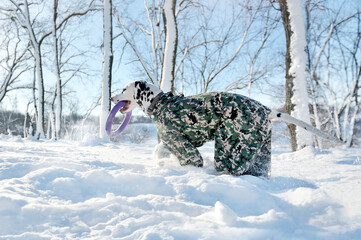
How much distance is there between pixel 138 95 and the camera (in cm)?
283

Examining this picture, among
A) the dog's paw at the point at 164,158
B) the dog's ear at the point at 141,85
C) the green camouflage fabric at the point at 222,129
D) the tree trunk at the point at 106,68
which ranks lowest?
the dog's paw at the point at 164,158

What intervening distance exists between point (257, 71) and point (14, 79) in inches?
665

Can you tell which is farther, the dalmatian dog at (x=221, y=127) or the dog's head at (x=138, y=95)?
the dog's head at (x=138, y=95)

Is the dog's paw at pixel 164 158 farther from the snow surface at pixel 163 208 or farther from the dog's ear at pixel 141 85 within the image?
the dog's ear at pixel 141 85

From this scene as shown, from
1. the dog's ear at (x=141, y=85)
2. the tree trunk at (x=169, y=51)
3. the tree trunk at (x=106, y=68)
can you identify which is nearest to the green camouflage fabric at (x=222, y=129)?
the dog's ear at (x=141, y=85)

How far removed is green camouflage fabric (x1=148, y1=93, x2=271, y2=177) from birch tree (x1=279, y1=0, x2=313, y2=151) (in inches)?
109

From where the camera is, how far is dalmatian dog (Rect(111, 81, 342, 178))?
2180 mm

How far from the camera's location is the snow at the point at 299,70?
469cm

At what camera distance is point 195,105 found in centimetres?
243

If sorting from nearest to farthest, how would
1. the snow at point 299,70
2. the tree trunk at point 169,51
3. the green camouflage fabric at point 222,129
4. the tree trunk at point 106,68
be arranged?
the green camouflage fabric at point 222,129 < the snow at point 299,70 < the tree trunk at point 169,51 < the tree trunk at point 106,68

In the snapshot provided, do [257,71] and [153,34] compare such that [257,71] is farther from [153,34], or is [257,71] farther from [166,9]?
[166,9]

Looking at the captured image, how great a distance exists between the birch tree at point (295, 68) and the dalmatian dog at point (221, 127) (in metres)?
2.51

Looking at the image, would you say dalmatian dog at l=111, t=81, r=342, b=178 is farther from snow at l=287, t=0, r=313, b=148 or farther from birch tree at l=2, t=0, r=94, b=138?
birch tree at l=2, t=0, r=94, b=138

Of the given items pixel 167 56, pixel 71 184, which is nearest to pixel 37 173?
pixel 71 184
